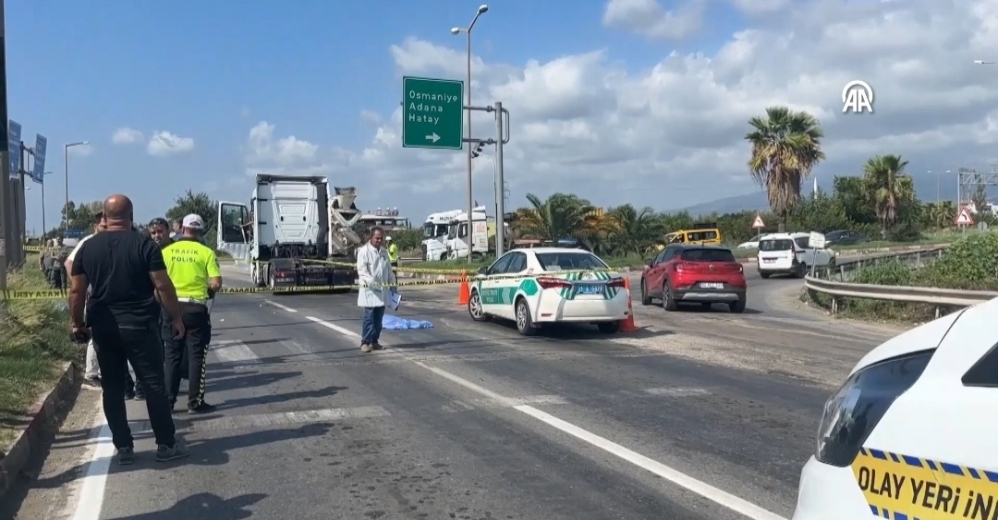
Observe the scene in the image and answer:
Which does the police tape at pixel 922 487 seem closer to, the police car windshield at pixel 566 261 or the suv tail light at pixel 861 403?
the suv tail light at pixel 861 403

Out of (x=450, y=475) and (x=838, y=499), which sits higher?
(x=838, y=499)

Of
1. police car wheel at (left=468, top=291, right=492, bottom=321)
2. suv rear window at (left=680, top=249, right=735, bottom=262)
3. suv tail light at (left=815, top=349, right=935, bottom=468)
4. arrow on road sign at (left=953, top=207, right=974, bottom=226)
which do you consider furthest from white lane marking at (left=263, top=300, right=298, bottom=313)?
arrow on road sign at (left=953, top=207, right=974, bottom=226)

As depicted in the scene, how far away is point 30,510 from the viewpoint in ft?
19.3

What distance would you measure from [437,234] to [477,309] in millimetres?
33685

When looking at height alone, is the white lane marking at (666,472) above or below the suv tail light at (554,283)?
below

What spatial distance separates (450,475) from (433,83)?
20.7 metres

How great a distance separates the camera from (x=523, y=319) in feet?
50.4

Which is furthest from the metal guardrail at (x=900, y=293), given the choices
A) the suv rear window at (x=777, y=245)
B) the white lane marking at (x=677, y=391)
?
the suv rear window at (x=777, y=245)

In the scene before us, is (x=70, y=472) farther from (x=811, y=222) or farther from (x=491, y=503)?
(x=811, y=222)

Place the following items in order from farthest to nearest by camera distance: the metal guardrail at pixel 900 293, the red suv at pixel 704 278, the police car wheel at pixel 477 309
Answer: the red suv at pixel 704 278 < the police car wheel at pixel 477 309 < the metal guardrail at pixel 900 293

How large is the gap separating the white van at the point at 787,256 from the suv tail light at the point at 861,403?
109 feet

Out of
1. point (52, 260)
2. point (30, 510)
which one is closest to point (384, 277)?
point (30, 510)

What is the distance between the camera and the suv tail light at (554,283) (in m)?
14.7

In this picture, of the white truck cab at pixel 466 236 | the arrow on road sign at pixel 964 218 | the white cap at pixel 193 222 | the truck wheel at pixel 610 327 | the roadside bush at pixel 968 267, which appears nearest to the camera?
the white cap at pixel 193 222
